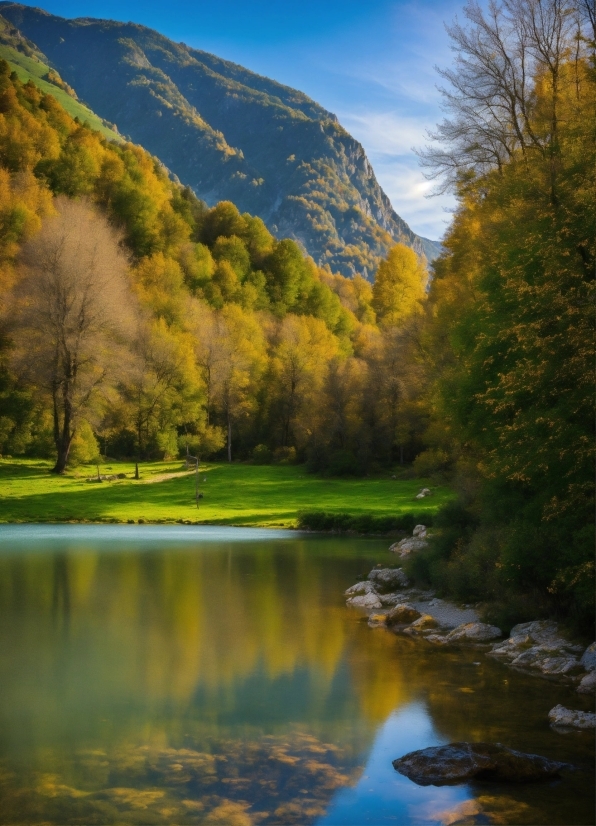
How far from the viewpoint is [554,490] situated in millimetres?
15398

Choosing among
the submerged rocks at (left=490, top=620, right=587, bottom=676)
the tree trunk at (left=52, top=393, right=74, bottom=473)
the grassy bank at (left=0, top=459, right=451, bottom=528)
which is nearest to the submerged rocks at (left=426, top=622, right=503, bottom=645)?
the submerged rocks at (left=490, top=620, right=587, bottom=676)

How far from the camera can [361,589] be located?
23594 millimetres

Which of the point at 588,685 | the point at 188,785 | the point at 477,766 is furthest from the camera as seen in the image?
the point at 588,685

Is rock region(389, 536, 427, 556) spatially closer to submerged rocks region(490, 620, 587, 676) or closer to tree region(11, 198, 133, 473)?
submerged rocks region(490, 620, 587, 676)

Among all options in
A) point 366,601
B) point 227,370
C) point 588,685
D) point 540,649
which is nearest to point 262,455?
point 227,370

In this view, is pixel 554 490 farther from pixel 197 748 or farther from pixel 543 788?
pixel 197 748

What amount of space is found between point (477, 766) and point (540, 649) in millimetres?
6435

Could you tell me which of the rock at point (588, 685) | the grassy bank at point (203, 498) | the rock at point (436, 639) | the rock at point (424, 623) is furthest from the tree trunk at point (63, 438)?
the rock at point (588, 685)

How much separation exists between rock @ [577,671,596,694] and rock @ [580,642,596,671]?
24.7 inches

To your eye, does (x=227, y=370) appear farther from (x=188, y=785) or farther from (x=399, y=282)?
(x=188, y=785)

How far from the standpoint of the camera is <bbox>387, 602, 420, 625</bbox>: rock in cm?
1988

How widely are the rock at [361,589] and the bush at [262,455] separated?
41979 millimetres

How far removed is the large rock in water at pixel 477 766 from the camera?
9641mm

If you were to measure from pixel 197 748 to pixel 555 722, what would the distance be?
16.8ft
